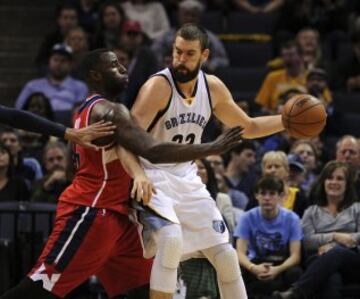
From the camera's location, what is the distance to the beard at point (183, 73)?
724cm

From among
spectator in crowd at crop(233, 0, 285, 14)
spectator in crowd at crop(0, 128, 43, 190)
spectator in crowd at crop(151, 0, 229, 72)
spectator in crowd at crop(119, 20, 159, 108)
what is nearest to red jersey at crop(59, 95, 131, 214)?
spectator in crowd at crop(0, 128, 43, 190)

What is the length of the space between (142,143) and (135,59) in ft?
19.8

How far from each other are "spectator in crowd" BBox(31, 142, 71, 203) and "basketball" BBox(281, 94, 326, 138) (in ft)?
10.6

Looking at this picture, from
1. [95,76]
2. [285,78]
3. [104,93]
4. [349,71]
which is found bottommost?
[104,93]

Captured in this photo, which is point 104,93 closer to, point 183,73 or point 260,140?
point 183,73

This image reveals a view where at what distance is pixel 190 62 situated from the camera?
7250 millimetres

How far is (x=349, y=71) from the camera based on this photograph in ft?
43.3

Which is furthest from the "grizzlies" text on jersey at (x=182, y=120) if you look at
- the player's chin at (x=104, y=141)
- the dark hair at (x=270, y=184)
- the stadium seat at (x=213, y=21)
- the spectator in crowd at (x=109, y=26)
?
the stadium seat at (x=213, y=21)

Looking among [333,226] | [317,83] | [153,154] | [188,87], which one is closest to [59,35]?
[317,83]

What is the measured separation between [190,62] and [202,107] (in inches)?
11.8

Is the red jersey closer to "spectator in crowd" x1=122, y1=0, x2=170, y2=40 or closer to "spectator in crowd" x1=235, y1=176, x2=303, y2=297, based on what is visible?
"spectator in crowd" x1=235, y1=176, x2=303, y2=297

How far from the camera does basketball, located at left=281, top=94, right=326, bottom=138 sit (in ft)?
24.3

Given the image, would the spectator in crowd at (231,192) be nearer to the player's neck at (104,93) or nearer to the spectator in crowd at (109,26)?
the spectator in crowd at (109,26)

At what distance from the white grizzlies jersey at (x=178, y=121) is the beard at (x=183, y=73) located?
0.13 feet
